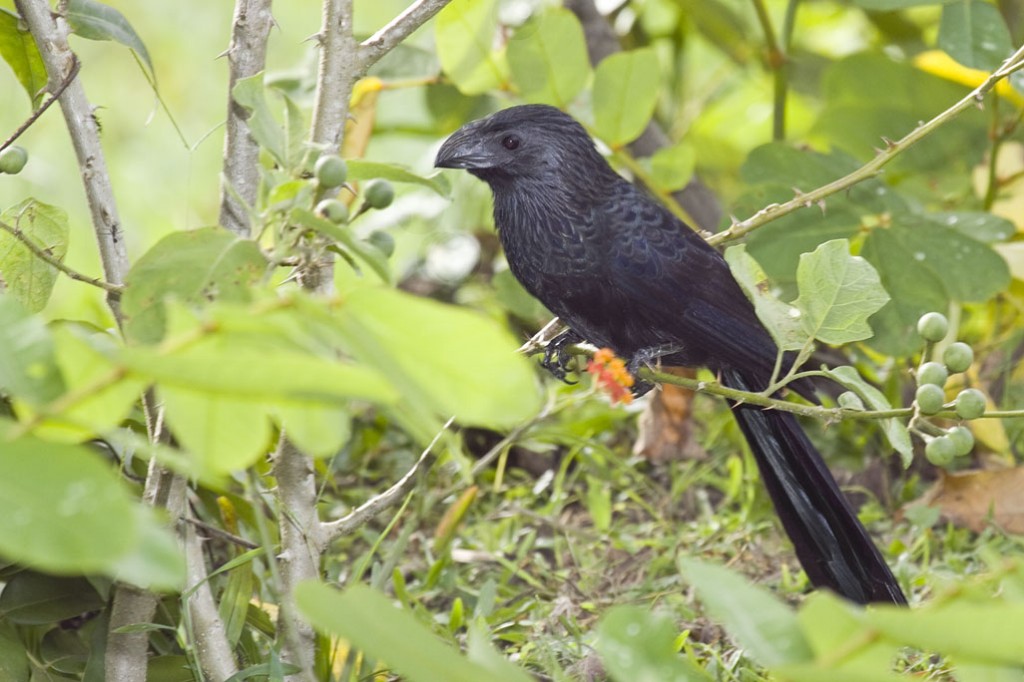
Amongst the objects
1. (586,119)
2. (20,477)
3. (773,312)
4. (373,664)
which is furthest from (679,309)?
(20,477)

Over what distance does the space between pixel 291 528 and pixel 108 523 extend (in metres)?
0.83

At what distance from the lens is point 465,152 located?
227 cm

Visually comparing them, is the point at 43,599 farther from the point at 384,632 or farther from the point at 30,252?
the point at 384,632

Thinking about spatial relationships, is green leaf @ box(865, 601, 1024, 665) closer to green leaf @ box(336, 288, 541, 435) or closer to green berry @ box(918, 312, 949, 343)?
green leaf @ box(336, 288, 541, 435)

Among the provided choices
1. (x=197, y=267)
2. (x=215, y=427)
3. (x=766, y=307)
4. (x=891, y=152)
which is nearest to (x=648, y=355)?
(x=891, y=152)

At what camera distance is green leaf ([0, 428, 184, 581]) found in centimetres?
71

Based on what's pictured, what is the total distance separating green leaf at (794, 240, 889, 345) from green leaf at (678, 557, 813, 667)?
56cm

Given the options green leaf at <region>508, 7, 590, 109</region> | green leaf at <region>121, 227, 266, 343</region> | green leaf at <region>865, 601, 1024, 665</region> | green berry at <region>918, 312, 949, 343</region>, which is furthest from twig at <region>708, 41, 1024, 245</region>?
green leaf at <region>865, 601, 1024, 665</region>

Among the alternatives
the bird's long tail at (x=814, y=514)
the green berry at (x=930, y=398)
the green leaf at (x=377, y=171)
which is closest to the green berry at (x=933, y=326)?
the green berry at (x=930, y=398)

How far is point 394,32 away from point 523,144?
2.64 ft

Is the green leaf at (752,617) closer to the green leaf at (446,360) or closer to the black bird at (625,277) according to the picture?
the green leaf at (446,360)

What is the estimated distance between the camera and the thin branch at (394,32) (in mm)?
1547

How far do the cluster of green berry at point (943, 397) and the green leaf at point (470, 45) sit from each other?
1355 millimetres

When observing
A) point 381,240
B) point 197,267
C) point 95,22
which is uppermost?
point 95,22
